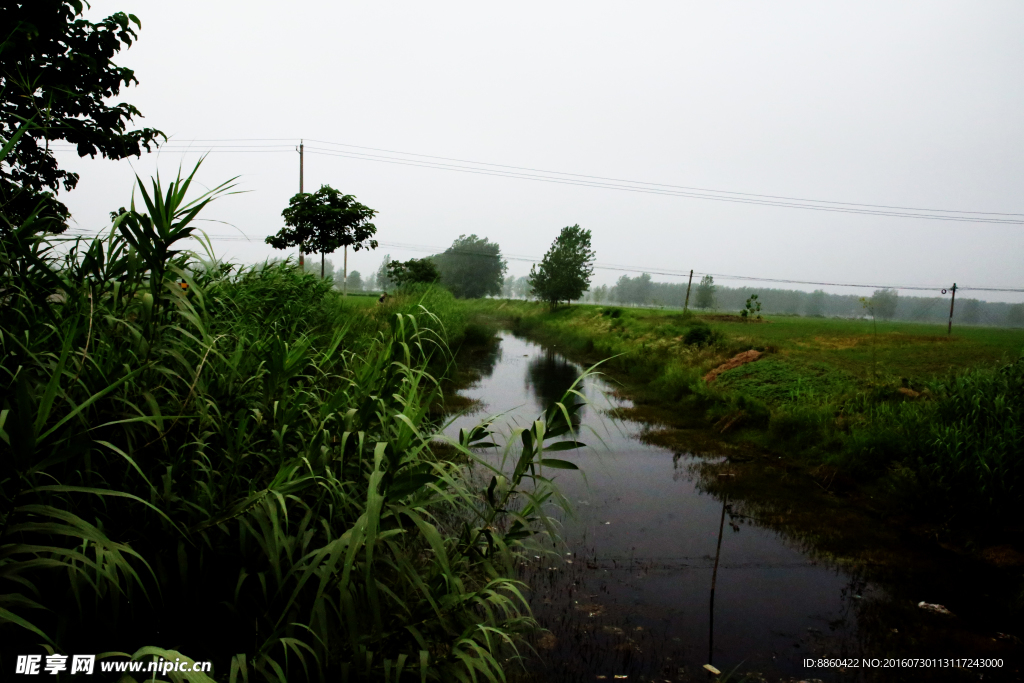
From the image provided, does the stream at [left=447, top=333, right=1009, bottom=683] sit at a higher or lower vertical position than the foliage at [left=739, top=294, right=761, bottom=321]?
lower

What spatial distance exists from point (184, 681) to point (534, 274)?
3691cm

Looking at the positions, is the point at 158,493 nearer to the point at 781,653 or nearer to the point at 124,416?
the point at 124,416

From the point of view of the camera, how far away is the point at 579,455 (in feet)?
25.5

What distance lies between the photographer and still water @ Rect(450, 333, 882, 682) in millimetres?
3317

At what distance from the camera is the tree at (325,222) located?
18734mm

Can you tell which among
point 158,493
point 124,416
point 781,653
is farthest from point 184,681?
point 781,653

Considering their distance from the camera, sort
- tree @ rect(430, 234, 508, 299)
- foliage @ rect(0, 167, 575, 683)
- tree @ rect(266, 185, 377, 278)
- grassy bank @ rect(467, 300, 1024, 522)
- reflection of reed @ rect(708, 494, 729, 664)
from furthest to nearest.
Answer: tree @ rect(430, 234, 508, 299)
tree @ rect(266, 185, 377, 278)
grassy bank @ rect(467, 300, 1024, 522)
reflection of reed @ rect(708, 494, 729, 664)
foliage @ rect(0, 167, 575, 683)

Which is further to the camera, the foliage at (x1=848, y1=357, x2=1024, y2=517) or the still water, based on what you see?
the foliage at (x1=848, y1=357, x2=1024, y2=517)

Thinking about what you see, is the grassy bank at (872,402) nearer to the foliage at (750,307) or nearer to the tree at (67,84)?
the foliage at (750,307)

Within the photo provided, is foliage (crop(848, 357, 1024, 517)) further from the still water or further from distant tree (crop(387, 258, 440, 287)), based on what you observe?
distant tree (crop(387, 258, 440, 287))

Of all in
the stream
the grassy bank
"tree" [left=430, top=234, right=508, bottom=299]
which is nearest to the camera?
the stream

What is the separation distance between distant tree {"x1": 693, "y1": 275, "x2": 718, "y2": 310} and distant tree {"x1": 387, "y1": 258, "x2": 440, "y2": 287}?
13.6 metres

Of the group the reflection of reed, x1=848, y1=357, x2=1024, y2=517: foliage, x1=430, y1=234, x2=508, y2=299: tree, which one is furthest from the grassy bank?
x1=430, y1=234, x2=508, y2=299: tree

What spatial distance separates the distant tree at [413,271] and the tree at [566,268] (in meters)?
8.21
